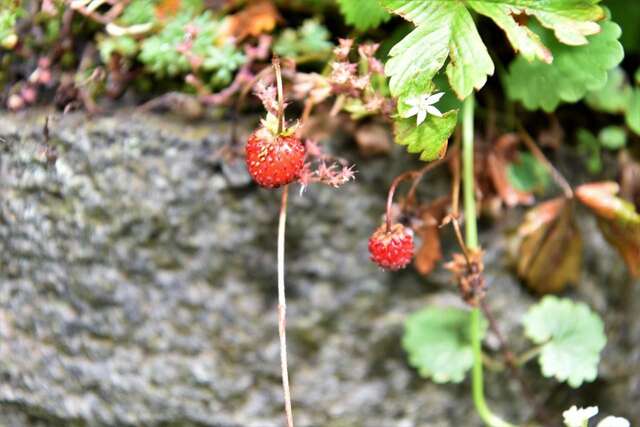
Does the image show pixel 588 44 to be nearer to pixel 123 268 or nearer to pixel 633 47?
pixel 633 47

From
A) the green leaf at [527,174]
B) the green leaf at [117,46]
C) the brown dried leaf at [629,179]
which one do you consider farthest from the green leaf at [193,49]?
the brown dried leaf at [629,179]

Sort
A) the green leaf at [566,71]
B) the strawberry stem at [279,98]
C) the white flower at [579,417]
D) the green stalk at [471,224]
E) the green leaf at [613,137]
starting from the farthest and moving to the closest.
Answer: the green leaf at [613,137] → the green stalk at [471,224] → the green leaf at [566,71] → the white flower at [579,417] → the strawberry stem at [279,98]

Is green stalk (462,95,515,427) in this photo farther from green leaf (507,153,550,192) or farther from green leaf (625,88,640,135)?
green leaf (625,88,640,135)

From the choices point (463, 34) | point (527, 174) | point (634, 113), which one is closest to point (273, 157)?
point (463, 34)

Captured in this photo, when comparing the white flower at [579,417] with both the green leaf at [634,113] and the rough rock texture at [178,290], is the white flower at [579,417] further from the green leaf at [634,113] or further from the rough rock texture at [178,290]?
the green leaf at [634,113]

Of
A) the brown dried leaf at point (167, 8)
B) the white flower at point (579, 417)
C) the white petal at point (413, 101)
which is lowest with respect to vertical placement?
the white flower at point (579, 417)

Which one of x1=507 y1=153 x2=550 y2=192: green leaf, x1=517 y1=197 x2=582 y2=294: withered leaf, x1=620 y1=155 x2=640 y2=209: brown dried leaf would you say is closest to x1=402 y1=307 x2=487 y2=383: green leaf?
x1=517 y1=197 x2=582 y2=294: withered leaf
